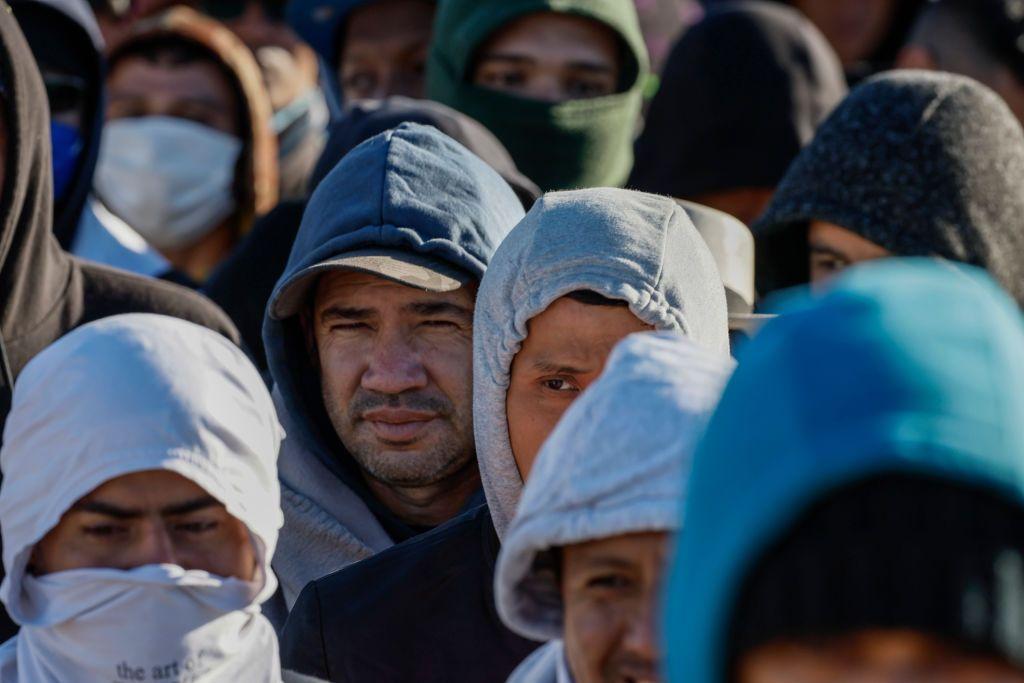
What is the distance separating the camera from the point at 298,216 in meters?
5.71

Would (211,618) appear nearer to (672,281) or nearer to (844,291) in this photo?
(672,281)

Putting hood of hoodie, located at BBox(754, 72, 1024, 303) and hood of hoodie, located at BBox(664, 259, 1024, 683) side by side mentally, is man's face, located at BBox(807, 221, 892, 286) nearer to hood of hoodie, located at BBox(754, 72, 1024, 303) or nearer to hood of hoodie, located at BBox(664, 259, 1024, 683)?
hood of hoodie, located at BBox(754, 72, 1024, 303)

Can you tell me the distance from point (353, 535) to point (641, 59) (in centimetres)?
279

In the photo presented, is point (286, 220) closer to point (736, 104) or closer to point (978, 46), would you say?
point (736, 104)

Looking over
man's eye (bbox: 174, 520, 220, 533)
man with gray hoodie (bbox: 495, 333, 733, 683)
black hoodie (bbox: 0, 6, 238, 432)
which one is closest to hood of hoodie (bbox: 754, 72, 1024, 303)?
black hoodie (bbox: 0, 6, 238, 432)

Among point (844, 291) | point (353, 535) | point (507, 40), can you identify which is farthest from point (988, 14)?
point (844, 291)

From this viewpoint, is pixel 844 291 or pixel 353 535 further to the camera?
pixel 353 535

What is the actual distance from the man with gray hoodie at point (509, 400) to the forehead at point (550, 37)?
2.71 meters

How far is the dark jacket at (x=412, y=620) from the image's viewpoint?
151 inches

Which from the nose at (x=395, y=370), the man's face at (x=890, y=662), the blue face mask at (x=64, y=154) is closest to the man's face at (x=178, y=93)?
the blue face mask at (x=64, y=154)

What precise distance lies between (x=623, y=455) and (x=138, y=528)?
1166 mm

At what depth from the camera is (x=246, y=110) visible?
7.54 meters

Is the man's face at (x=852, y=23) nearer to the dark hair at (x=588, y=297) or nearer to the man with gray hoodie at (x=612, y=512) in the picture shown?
the dark hair at (x=588, y=297)

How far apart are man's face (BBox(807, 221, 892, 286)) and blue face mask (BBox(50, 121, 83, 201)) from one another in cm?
202
